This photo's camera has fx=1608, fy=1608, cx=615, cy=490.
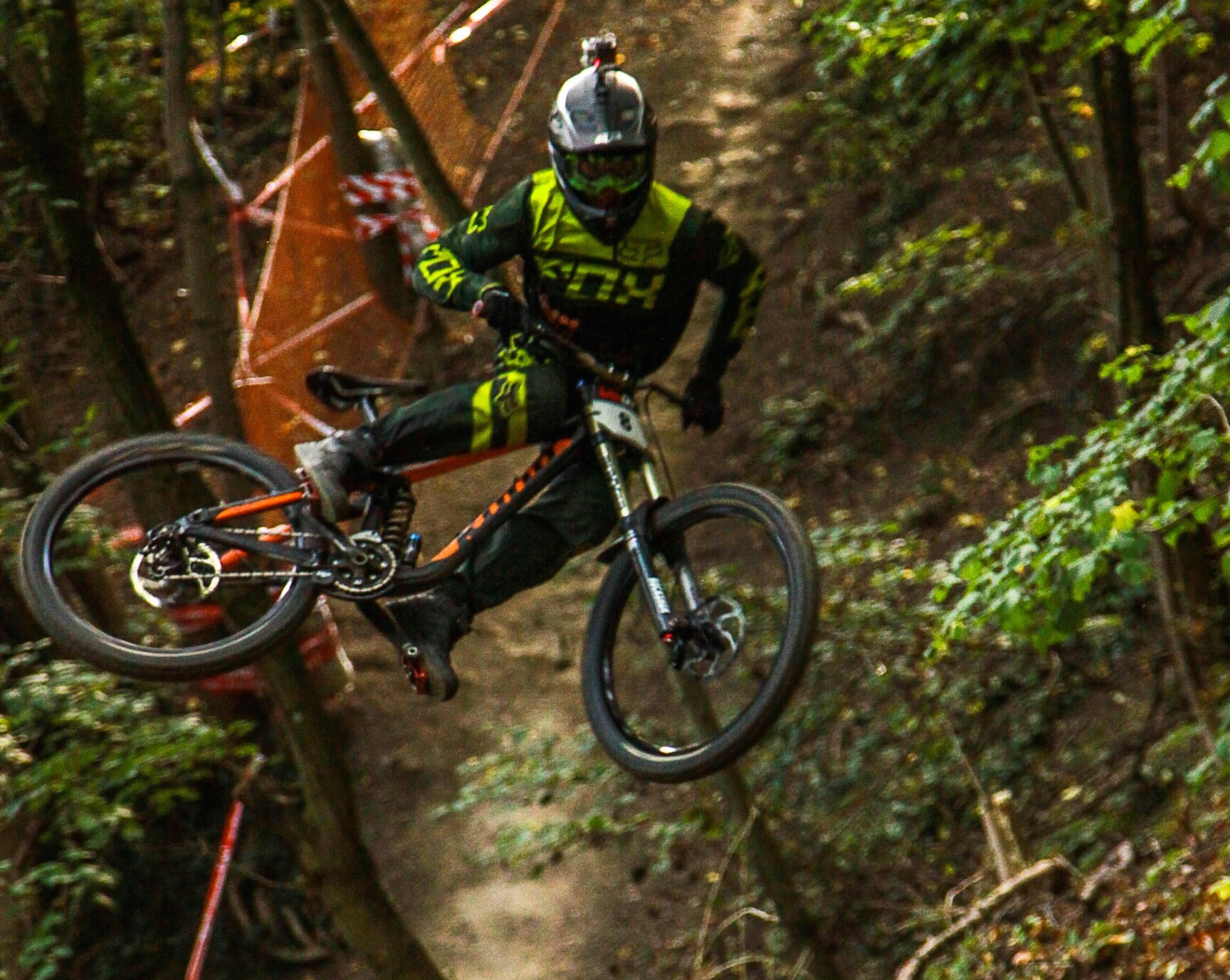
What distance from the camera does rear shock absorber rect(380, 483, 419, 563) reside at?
4.79m

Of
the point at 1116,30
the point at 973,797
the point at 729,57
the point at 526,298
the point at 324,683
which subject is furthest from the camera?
the point at 729,57

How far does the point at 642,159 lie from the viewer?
4.60m

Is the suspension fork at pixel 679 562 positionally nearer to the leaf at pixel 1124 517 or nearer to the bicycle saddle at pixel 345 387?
the bicycle saddle at pixel 345 387

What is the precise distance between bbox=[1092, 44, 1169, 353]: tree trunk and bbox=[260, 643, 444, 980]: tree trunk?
13.6ft

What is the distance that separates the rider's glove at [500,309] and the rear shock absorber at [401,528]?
602 mm

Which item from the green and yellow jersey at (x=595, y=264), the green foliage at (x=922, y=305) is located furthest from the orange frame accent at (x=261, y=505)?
the green foliage at (x=922, y=305)

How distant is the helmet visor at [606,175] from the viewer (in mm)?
4578

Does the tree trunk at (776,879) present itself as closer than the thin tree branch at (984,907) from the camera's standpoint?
No

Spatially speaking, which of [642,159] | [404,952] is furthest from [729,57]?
[642,159]

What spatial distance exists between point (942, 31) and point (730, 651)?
2.90m

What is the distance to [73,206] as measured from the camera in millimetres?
6965

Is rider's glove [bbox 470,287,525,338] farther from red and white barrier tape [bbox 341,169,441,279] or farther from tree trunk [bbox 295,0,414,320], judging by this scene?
tree trunk [bbox 295,0,414,320]

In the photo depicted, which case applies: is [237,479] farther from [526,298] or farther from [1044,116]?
[1044,116]

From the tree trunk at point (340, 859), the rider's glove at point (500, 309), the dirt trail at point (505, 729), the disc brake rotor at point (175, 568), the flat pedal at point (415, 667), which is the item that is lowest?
the dirt trail at point (505, 729)
